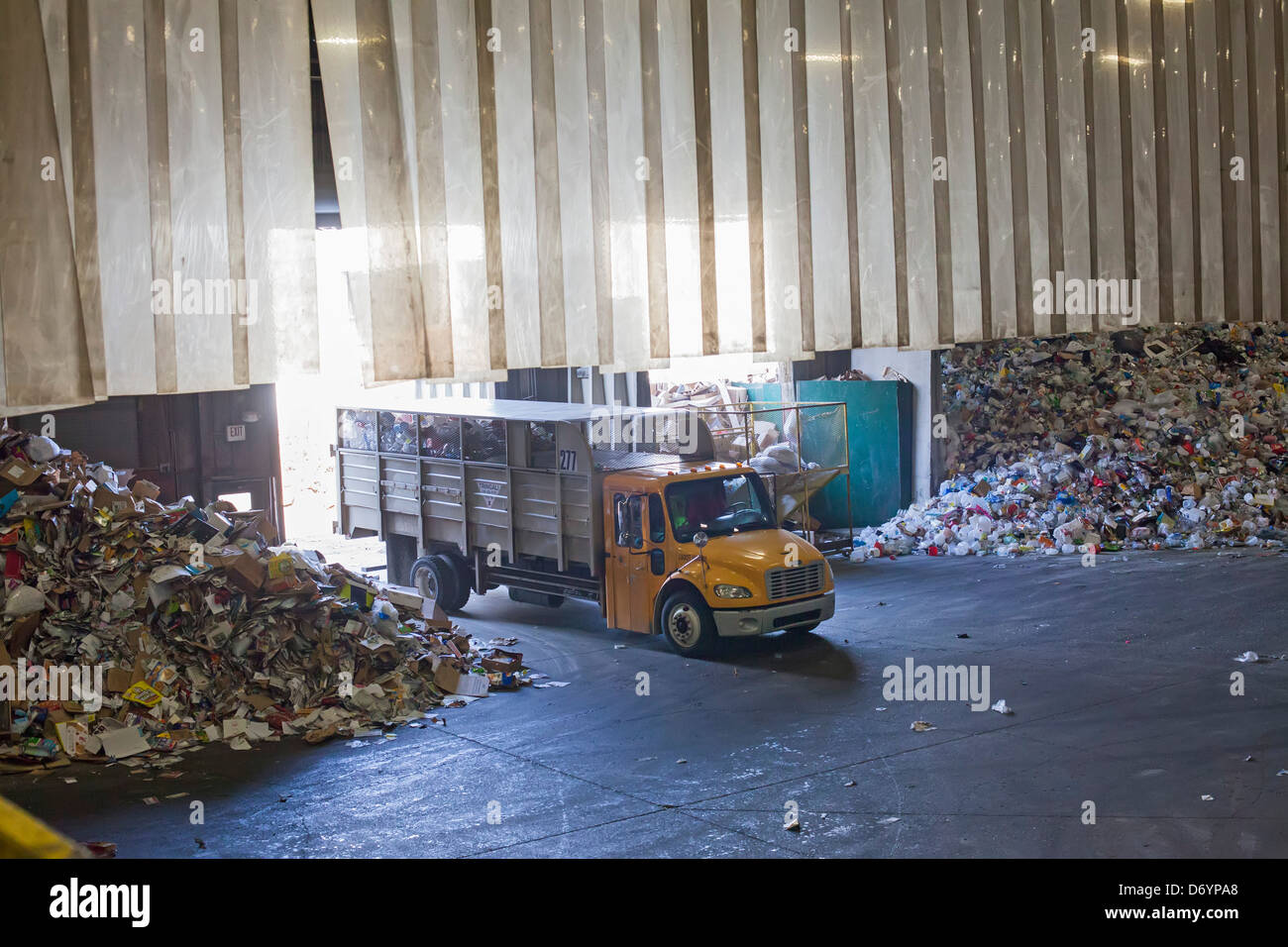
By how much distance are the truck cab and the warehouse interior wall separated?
9.32 m

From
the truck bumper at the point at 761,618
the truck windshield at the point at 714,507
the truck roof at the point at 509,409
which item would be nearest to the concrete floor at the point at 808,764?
the truck bumper at the point at 761,618

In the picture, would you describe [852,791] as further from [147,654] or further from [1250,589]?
[1250,589]

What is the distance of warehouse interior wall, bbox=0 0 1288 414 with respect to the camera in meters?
2.31

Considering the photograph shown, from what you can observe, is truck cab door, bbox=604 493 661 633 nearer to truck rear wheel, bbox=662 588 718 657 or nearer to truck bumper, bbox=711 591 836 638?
truck rear wheel, bbox=662 588 718 657

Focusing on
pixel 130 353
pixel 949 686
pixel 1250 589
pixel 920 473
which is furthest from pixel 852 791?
pixel 920 473

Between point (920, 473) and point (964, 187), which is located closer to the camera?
point (964, 187)

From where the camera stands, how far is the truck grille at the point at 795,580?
41.6 ft

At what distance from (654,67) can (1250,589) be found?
14.0 meters

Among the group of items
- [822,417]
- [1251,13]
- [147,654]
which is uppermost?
[1251,13]

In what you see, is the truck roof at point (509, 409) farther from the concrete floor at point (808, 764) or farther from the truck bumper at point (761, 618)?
the truck bumper at point (761, 618)

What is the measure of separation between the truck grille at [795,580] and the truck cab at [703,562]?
0.04 feet

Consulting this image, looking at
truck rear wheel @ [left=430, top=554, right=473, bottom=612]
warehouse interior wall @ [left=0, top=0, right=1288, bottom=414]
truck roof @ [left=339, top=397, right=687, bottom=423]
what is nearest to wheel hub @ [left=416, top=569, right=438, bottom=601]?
truck rear wheel @ [left=430, top=554, right=473, bottom=612]

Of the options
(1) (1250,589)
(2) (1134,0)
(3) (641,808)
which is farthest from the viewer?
(1) (1250,589)

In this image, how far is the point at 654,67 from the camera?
279cm
